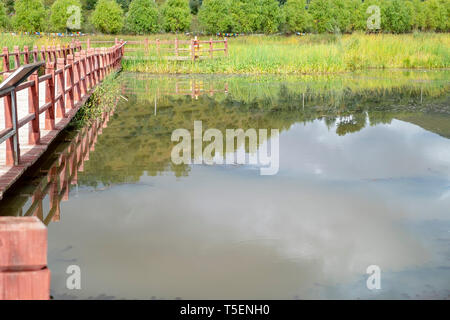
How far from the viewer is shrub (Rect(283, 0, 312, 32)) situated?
71062 millimetres

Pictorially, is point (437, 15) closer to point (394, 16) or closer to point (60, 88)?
point (394, 16)

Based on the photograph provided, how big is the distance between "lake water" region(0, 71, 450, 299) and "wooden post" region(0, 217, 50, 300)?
177cm

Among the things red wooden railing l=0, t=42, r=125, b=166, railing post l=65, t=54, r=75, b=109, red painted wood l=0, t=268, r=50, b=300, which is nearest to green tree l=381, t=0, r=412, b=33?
red wooden railing l=0, t=42, r=125, b=166

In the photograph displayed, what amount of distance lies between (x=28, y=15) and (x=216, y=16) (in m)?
17.3

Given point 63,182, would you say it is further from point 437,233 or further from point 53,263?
point 437,233

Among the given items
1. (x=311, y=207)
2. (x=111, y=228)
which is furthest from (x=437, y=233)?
(x=111, y=228)

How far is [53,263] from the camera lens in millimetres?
5457

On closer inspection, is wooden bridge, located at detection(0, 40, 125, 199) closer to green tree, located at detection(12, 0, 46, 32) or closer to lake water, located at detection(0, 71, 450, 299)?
lake water, located at detection(0, 71, 450, 299)

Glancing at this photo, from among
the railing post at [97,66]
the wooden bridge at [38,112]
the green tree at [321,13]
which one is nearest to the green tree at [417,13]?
the green tree at [321,13]

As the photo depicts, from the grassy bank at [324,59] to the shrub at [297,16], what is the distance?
122 feet

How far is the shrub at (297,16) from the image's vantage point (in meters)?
71.1

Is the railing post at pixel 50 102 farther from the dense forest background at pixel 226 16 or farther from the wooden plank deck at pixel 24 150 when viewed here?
the dense forest background at pixel 226 16
